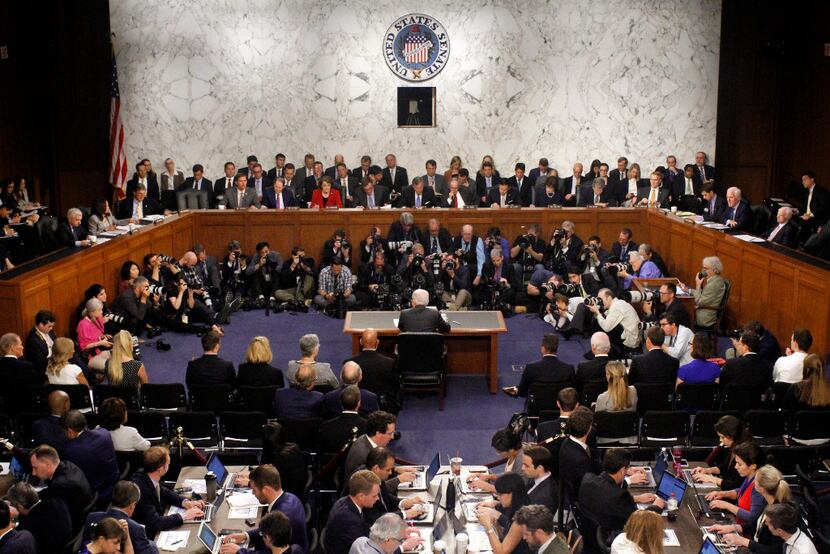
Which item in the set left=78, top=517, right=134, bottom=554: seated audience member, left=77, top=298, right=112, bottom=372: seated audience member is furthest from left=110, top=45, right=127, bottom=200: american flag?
left=78, top=517, right=134, bottom=554: seated audience member

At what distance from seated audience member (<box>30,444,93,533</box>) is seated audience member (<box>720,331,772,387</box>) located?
232 inches

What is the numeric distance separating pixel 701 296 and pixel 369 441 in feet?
21.5

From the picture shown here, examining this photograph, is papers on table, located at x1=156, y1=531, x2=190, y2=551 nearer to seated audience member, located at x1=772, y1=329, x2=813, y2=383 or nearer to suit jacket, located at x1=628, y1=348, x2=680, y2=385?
suit jacket, located at x1=628, y1=348, x2=680, y2=385

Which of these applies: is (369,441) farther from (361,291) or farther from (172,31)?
(172,31)

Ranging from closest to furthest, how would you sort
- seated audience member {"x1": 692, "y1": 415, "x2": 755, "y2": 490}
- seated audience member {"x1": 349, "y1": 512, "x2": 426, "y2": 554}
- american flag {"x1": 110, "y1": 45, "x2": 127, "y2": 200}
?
1. seated audience member {"x1": 349, "y1": 512, "x2": 426, "y2": 554}
2. seated audience member {"x1": 692, "y1": 415, "x2": 755, "y2": 490}
3. american flag {"x1": 110, "y1": 45, "x2": 127, "y2": 200}

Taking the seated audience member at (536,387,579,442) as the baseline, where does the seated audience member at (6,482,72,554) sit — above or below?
below

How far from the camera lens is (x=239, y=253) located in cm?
1558

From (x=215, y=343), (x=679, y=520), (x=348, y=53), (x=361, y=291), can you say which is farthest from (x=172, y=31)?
(x=679, y=520)

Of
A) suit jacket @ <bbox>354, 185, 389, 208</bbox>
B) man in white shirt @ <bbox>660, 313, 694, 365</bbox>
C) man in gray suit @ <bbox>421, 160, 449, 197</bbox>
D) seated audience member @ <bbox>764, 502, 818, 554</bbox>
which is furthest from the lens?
man in gray suit @ <bbox>421, 160, 449, 197</bbox>

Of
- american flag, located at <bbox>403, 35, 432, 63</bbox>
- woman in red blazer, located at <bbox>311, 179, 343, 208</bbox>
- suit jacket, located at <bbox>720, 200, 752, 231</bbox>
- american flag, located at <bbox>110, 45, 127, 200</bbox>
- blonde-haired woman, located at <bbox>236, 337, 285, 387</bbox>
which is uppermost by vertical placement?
american flag, located at <bbox>403, 35, 432, 63</bbox>

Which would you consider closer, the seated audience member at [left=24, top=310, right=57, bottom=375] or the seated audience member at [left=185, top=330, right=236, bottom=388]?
the seated audience member at [left=185, top=330, right=236, bottom=388]

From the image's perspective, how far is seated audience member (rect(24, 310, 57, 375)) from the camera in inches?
424

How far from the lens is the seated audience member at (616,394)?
358 inches

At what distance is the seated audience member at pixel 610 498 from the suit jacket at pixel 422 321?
4337 mm
